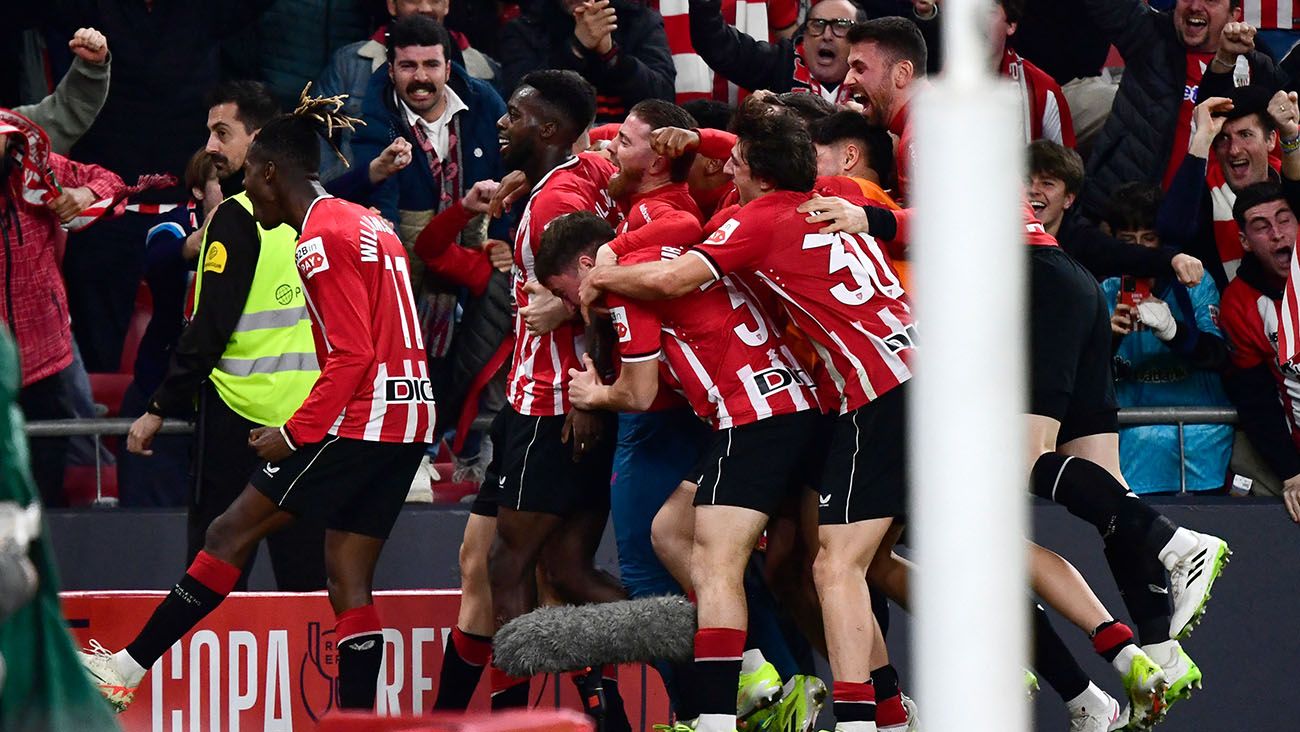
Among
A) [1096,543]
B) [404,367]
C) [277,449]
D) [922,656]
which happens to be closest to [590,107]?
[404,367]

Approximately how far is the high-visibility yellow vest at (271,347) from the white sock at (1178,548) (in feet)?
10.6

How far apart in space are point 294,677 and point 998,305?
5.73 meters

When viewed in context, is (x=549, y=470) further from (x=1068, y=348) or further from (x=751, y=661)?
(x=1068, y=348)

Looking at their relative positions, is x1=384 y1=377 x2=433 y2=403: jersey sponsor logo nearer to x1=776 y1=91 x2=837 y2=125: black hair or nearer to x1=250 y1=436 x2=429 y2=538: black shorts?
x1=250 y1=436 x2=429 y2=538: black shorts

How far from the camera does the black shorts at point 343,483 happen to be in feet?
20.3

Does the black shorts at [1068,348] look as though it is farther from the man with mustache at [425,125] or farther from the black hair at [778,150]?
the man with mustache at [425,125]

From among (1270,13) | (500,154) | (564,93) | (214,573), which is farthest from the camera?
(1270,13)

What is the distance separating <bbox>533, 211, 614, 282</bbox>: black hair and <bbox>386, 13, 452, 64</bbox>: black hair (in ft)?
6.85

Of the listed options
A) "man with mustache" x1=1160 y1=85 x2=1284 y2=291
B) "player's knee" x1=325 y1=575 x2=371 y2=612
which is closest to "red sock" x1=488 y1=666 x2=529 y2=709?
"player's knee" x1=325 y1=575 x2=371 y2=612

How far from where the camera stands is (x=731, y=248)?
5.58 meters

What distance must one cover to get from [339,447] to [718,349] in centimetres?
139

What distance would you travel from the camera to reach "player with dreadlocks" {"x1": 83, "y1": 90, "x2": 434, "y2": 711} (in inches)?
243

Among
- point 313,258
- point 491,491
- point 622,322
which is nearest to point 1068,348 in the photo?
point 622,322

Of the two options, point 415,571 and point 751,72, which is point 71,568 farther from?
point 751,72
